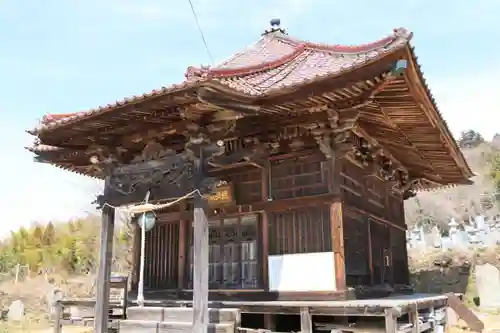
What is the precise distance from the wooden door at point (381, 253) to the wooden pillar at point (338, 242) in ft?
6.86

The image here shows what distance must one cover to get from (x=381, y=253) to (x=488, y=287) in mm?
11234

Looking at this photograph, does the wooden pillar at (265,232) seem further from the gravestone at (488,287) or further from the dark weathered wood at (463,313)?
the gravestone at (488,287)

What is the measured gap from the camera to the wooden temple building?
22.0 feet

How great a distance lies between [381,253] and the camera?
1032cm

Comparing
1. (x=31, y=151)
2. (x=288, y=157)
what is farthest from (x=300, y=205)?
(x=31, y=151)

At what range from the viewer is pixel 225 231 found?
9.11 metres

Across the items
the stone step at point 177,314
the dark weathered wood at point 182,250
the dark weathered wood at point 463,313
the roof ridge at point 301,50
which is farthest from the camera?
the dark weathered wood at point 463,313

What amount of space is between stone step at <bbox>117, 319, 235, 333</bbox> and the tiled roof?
3.42 m

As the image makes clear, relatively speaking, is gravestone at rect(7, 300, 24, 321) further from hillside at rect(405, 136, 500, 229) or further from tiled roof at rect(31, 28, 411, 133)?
hillside at rect(405, 136, 500, 229)

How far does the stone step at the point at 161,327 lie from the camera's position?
6.80 m

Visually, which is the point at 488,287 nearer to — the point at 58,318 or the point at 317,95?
the point at 317,95

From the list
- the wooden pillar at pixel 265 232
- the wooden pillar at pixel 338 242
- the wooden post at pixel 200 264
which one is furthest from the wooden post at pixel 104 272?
the wooden pillar at pixel 338 242

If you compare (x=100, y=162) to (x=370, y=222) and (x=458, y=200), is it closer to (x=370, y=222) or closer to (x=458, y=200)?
(x=370, y=222)

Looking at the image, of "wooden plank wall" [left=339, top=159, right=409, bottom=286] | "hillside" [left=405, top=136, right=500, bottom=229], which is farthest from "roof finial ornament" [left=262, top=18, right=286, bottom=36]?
"hillside" [left=405, top=136, right=500, bottom=229]
